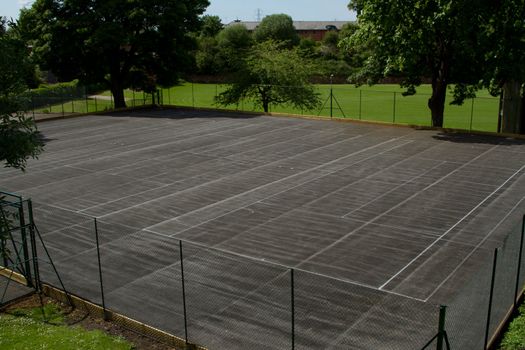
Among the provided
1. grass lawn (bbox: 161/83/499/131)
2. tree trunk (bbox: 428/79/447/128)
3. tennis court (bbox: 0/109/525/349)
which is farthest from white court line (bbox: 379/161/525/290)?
grass lawn (bbox: 161/83/499/131)

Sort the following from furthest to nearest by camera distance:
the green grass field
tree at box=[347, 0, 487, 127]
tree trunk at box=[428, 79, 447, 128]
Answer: the green grass field → tree trunk at box=[428, 79, 447, 128] → tree at box=[347, 0, 487, 127]

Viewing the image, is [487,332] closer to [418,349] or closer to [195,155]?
[418,349]

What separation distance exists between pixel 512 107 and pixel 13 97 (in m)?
27.1

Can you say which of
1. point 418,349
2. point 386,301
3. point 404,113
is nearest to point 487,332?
point 418,349

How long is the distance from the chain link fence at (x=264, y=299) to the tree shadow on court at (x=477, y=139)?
1540cm

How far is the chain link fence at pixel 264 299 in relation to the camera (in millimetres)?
9781

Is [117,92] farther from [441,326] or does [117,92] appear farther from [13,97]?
[441,326]

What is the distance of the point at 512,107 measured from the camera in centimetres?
3028

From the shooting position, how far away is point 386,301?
37.7 ft

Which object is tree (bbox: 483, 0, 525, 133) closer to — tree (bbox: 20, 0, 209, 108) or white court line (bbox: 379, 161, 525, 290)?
white court line (bbox: 379, 161, 525, 290)

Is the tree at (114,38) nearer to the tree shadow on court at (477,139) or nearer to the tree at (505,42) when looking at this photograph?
the tree shadow on court at (477,139)

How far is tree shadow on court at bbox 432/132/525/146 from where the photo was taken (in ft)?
91.8

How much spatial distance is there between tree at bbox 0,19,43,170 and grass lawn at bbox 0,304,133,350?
10.8 feet

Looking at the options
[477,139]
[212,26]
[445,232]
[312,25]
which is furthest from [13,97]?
[312,25]
